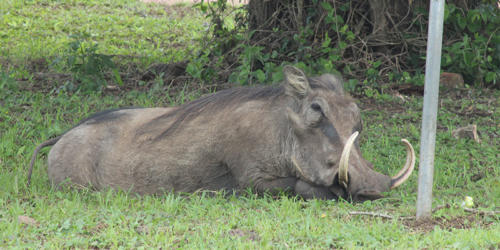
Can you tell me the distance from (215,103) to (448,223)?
1834 millimetres

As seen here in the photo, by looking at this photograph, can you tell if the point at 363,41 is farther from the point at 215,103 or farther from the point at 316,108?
the point at 316,108

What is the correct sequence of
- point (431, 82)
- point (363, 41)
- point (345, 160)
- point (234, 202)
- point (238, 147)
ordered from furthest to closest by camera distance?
1. point (363, 41)
2. point (238, 147)
3. point (234, 202)
4. point (345, 160)
5. point (431, 82)

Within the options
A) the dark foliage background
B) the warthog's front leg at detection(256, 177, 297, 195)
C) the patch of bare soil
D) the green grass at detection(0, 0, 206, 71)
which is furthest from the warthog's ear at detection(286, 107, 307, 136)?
the green grass at detection(0, 0, 206, 71)

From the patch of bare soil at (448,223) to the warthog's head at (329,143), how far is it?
53 cm

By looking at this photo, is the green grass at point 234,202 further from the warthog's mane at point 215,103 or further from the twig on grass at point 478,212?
the warthog's mane at point 215,103

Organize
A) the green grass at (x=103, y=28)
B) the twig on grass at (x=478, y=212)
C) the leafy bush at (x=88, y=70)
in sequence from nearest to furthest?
the twig on grass at (x=478, y=212)
the leafy bush at (x=88, y=70)
the green grass at (x=103, y=28)

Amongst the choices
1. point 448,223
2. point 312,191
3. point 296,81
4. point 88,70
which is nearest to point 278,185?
point 312,191

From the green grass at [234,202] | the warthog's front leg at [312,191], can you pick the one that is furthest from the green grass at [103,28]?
the warthog's front leg at [312,191]

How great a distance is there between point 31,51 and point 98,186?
4.36 m

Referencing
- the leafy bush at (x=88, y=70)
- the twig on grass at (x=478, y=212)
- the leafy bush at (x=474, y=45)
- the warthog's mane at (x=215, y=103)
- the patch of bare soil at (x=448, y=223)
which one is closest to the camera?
the patch of bare soil at (x=448, y=223)

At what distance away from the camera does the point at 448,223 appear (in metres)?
3.37

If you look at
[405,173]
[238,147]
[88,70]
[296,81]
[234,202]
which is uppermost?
[296,81]

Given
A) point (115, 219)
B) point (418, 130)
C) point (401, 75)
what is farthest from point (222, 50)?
point (115, 219)

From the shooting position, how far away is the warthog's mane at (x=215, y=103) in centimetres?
444
